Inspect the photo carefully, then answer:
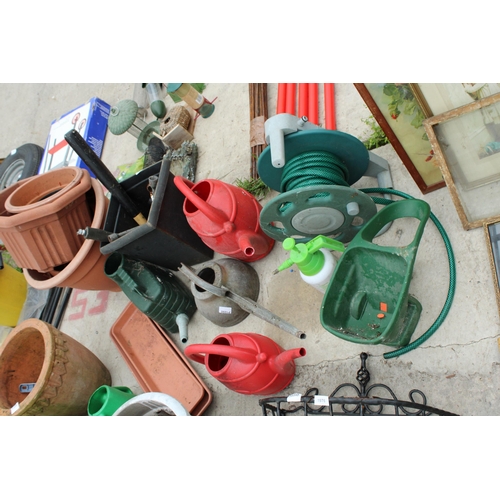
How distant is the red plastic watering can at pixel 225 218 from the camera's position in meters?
1.59

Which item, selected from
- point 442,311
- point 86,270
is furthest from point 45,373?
point 442,311

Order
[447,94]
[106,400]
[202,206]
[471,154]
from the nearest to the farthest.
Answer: [447,94] → [471,154] → [202,206] → [106,400]

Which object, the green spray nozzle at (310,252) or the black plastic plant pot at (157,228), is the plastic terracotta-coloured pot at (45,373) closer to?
the black plastic plant pot at (157,228)

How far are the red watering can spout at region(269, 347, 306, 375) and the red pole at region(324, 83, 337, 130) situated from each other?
104 centimetres

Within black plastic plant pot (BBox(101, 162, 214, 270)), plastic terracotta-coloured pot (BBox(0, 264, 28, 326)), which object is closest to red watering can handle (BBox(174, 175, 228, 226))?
black plastic plant pot (BBox(101, 162, 214, 270))

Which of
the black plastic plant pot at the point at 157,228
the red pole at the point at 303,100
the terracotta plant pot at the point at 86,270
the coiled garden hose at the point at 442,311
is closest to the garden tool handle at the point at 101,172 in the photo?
the black plastic plant pot at the point at 157,228

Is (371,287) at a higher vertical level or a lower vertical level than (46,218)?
lower

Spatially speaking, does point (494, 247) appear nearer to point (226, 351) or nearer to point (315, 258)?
point (315, 258)

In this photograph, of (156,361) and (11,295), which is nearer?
(156,361)

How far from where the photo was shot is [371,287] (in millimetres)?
1415

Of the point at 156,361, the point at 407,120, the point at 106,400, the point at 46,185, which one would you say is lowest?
the point at 106,400

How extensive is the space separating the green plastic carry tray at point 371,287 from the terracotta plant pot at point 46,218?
120cm

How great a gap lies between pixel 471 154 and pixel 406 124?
0.72 ft

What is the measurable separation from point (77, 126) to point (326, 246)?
99.9 inches
